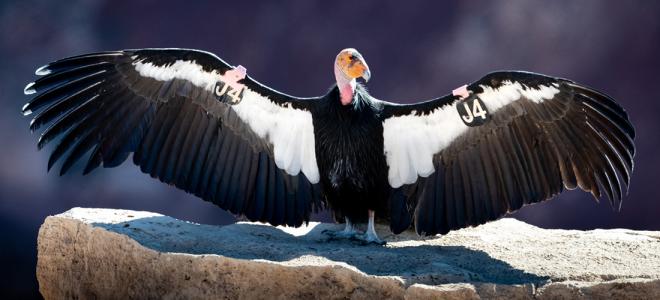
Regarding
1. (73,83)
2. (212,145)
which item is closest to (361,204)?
(212,145)

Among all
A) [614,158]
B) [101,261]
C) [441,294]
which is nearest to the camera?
[441,294]

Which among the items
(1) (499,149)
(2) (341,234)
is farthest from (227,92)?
(1) (499,149)

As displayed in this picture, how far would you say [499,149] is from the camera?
701cm

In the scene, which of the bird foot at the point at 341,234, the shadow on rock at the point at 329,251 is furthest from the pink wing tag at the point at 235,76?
the bird foot at the point at 341,234

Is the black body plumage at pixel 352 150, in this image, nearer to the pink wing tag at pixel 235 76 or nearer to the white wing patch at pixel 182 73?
the pink wing tag at pixel 235 76

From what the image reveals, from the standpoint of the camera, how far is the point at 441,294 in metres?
5.46

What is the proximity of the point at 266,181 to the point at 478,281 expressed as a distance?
6.88 feet

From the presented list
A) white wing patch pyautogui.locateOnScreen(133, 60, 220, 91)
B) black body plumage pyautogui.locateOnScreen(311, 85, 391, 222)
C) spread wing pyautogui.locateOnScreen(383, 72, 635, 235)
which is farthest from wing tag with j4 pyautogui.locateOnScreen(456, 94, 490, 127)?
white wing patch pyautogui.locateOnScreen(133, 60, 220, 91)

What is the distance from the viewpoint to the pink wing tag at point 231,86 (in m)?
7.02

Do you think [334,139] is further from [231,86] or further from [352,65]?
[231,86]

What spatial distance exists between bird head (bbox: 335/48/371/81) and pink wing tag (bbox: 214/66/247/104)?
0.73 meters

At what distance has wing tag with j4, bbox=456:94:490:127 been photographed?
22.6 ft

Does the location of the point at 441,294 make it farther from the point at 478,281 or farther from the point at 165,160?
the point at 165,160

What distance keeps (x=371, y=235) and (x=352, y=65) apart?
1312 millimetres
